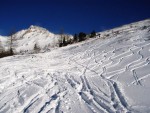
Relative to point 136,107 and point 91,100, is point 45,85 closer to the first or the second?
point 91,100

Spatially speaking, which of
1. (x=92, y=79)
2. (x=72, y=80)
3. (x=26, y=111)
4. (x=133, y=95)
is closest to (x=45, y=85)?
(x=72, y=80)

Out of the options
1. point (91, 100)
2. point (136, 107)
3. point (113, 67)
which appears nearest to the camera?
point (136, 107)

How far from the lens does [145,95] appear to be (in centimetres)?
927

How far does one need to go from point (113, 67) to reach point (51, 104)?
7.49 metres

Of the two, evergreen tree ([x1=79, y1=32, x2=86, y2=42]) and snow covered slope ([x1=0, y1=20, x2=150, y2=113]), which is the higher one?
evergreen tree ([x1=79, y1=32, x2=86, y2=42])

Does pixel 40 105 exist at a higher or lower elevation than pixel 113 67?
lower

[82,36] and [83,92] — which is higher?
[82,36]

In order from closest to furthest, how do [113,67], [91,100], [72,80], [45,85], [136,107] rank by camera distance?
1. [136,107]
2. [91,100]
3. [45,85]
4. [72,80]
5. [113,67]

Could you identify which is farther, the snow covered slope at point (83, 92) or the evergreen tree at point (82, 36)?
the evergreen tree at point (82, 36)

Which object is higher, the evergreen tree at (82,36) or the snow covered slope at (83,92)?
the evergreen tree at (82,36)

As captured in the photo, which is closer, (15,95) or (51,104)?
(51,104)

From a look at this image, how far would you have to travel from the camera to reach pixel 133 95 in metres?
9.46

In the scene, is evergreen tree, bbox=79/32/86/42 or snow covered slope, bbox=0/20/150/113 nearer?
snow covered slope, bbox=0/20/150/113

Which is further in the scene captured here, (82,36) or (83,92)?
(82,36)
